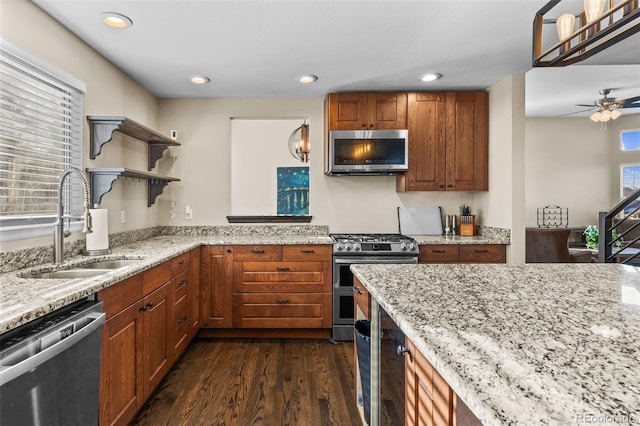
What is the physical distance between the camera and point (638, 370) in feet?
2.18

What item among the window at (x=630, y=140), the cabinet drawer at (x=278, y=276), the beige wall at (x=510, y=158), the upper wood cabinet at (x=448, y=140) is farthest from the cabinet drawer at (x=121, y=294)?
the window at (x=630, y=140)

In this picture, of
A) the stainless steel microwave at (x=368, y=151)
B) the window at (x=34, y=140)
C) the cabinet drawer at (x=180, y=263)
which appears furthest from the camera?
the stainless steel microwave at (x=368, y=151)

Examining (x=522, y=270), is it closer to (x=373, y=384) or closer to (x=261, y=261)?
(x=373, y=384)

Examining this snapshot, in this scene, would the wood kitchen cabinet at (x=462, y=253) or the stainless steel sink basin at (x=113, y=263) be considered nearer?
the stainless steel sink basin at (x=113, y=263)

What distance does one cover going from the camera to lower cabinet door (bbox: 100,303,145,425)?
166cm

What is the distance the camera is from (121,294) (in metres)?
1.78

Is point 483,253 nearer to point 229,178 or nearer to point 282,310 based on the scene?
point 282,310

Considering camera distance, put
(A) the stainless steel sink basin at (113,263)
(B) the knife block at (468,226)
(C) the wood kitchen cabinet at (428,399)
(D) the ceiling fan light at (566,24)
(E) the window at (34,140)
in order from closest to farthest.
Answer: (C) the wood kitchen cabinet at (428,399), (D) the ceiling fan light at (566,24), (E) the window at (34,140), (A) the stainless steel sink basin at (113,263), (B) the knife block at (468,226)

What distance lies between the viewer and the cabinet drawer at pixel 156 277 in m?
2.08

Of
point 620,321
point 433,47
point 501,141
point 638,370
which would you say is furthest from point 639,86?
point 638,370

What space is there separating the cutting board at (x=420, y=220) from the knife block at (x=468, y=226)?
23cm

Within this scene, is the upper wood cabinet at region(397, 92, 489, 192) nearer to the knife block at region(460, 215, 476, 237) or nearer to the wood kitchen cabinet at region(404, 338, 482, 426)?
the knife block at region(460, 215, 476, 237)

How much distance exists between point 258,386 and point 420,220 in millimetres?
2390

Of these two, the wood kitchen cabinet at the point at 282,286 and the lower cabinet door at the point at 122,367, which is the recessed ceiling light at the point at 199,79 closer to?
the wood kitchen cabinet at the point at 282,286
